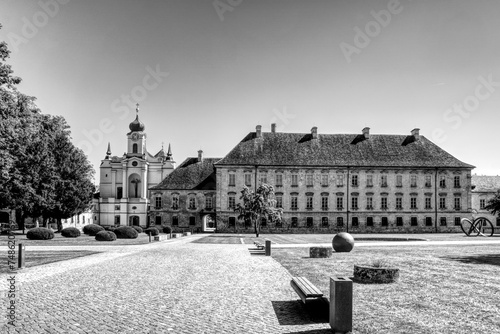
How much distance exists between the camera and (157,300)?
10703 millimetres

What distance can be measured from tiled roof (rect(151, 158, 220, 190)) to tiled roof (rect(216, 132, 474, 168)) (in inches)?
228

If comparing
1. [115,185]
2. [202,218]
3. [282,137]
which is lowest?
[202,218]

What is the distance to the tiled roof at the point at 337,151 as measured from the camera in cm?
6112

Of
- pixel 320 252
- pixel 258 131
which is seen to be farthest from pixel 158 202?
pixel 320 252

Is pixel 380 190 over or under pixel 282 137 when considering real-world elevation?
under

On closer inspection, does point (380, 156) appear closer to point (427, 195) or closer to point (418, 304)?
point (427, 195)

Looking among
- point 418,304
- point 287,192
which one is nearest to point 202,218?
point 287,192

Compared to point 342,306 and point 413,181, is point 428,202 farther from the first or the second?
point 342,306

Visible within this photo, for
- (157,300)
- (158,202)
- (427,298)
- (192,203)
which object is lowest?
(157,300)

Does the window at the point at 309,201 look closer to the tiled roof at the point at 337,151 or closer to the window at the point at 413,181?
the tiled roof at the point at 337,151

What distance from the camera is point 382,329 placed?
7.98 metres

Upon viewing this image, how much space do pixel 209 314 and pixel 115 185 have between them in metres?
72.5

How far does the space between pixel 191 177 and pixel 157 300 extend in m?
55.2

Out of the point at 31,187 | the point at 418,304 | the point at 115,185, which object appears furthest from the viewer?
the point at 115,185
